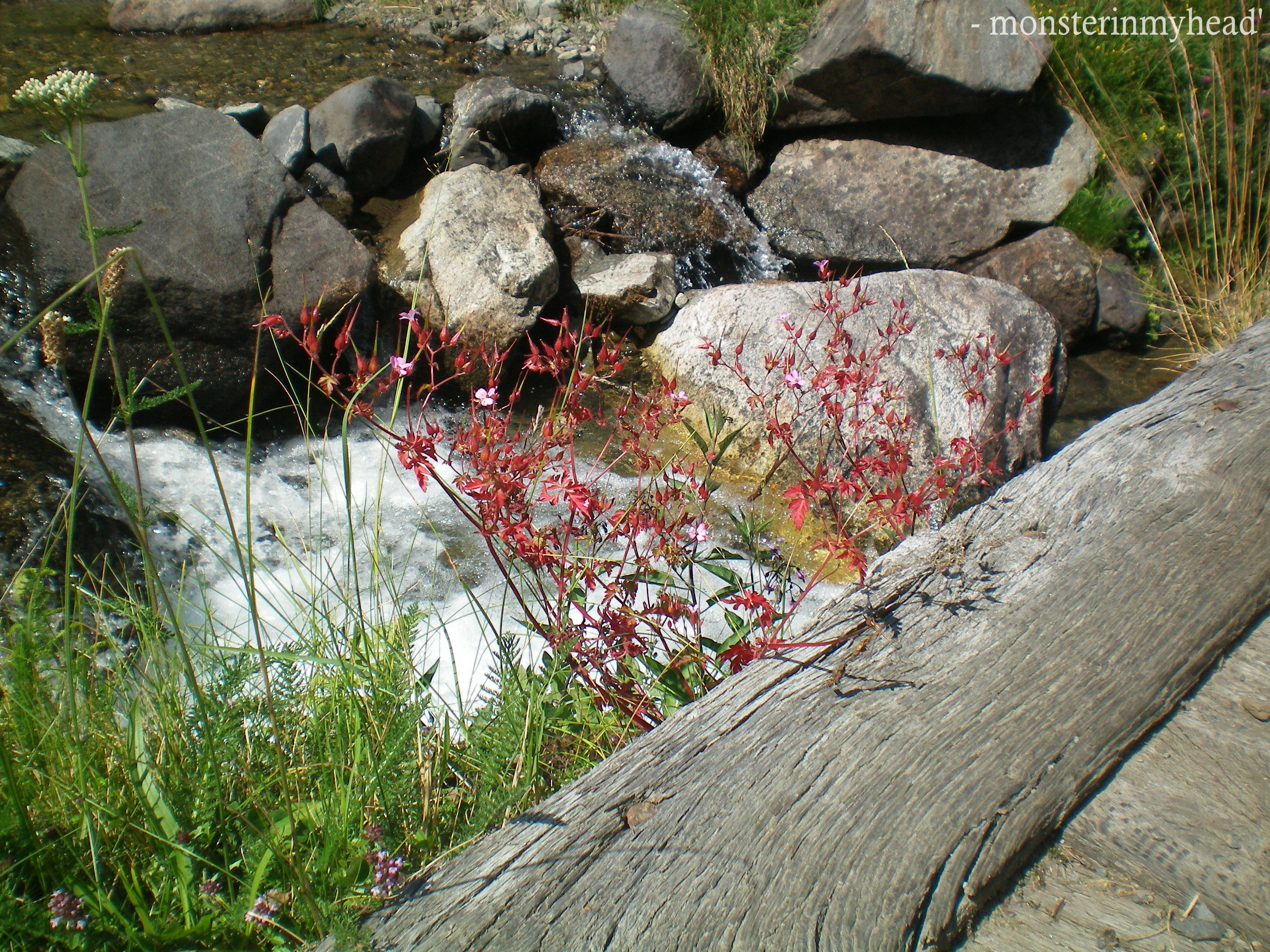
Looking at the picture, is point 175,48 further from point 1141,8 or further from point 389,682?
point 1141,8

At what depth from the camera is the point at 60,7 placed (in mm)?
6648

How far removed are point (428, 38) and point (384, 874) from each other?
24.1ft

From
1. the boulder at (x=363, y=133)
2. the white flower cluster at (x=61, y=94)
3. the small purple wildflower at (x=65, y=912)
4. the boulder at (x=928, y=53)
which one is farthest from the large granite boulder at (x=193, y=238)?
the boulder at (x=928, y=53)

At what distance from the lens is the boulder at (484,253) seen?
12.9 ft

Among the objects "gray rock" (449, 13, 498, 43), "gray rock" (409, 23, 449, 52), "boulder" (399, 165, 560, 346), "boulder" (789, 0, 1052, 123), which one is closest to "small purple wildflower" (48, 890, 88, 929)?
"boulder" (399, 165, 560, 346)

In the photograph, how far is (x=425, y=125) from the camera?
5336 millimetres

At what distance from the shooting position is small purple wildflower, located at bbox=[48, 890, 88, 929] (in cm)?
112

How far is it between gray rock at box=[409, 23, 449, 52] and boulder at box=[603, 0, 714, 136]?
1.88 meters

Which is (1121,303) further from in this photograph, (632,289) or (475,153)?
(475,153)

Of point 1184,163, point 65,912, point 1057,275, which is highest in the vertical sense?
point 65,912

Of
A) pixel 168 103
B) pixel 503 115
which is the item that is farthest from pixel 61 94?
pixel 168 103

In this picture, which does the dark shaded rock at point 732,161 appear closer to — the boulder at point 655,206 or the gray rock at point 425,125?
the boulder at point 655,206

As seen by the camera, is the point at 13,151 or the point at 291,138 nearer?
the point at 13,151

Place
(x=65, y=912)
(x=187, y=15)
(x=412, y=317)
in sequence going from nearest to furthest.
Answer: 1. (x=65, y=912)
2. (x=412, y=317)
3. (x=187, y=15)
